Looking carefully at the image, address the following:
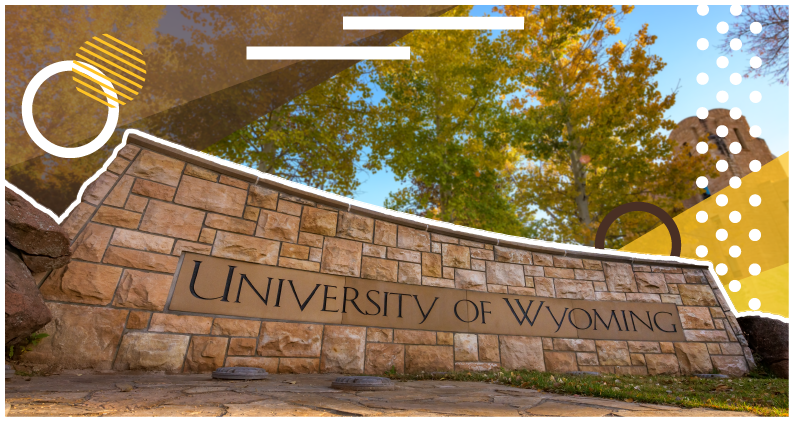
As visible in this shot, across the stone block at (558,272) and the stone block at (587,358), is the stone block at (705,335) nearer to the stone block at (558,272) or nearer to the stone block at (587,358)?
the stone block at (587,358)

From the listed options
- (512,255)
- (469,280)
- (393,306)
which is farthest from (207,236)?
(512,255)

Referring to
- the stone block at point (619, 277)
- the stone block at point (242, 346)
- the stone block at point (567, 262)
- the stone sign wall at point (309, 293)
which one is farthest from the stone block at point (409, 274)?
the stone block at point (619, 277)

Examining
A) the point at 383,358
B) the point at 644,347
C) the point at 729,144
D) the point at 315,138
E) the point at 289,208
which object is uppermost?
the point at 729,144

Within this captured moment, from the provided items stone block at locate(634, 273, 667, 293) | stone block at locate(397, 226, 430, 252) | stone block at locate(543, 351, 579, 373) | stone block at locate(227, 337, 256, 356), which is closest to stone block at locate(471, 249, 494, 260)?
stone block at locate(397, 226, 430, 252)

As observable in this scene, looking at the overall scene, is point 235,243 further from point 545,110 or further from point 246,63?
point 545,110

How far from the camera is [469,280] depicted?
4566mm

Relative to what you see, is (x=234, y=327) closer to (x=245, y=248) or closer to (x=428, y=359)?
(x=245, y=248)

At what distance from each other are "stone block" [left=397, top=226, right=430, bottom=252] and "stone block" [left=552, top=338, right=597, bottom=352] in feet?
6.78

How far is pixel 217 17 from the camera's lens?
8.39 metres

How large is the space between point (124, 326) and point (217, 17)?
786cm

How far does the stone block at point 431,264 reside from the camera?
441 cm

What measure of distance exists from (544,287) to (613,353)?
1237mm

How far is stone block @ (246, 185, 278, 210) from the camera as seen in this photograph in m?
3.91

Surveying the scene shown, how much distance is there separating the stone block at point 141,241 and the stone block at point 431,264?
2666 millimetres
